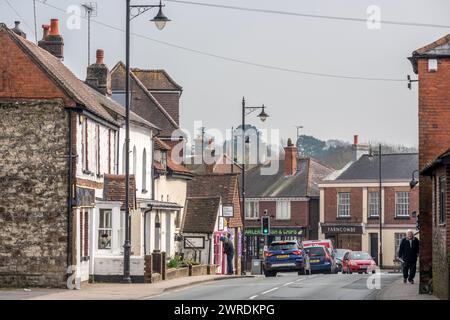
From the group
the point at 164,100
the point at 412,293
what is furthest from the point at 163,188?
the point at 412,293

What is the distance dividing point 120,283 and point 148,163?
14.2 metres

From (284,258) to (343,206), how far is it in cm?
3764

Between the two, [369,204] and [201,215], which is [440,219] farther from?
[369,204]

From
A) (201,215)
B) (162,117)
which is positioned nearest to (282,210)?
(162,117)

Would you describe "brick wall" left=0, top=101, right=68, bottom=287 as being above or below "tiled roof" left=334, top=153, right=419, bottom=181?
below

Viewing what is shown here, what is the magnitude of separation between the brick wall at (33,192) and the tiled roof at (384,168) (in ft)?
177

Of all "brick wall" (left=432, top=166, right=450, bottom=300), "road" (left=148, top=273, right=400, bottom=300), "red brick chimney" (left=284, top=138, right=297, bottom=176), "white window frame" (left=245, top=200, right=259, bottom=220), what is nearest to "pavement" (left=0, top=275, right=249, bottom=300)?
"road" (left=148, top=273, right=400, bottom=300)

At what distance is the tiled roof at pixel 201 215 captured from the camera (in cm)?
6406

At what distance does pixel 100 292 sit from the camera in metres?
35.6

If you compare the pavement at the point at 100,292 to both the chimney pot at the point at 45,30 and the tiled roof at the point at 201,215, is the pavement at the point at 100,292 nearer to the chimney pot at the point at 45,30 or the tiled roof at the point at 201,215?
the chimney pot at the point at 45,30

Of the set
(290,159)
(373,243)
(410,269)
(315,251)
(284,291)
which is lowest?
(373,243)

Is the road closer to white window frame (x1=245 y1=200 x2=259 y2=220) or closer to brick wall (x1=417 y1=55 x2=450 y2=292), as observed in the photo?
brick wall (x1=417 y1=55 x2=450 y2=292)

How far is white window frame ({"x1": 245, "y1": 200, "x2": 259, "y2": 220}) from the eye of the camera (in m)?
101

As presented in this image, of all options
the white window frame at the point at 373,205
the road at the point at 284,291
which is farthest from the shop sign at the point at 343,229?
the road at the point at 284,291
